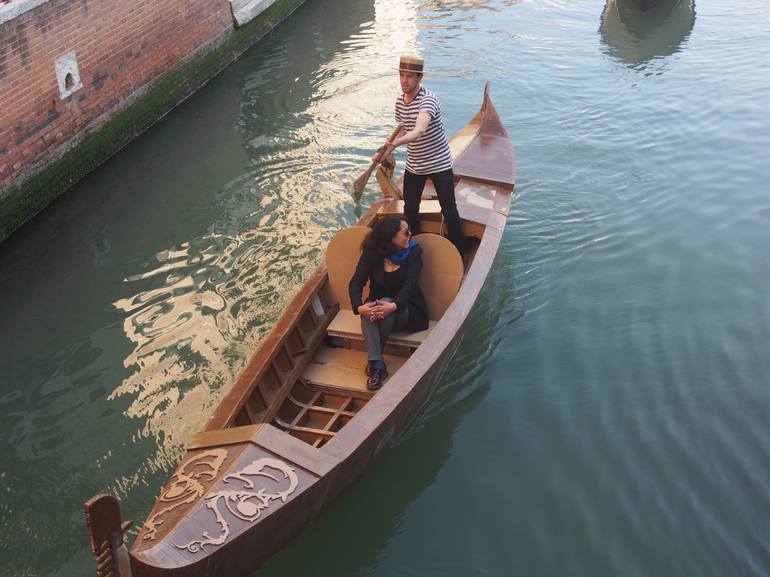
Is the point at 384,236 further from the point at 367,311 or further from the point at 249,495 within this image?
the point at 249,495

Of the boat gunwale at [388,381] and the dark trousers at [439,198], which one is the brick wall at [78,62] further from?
the dark trousers at [439,198]

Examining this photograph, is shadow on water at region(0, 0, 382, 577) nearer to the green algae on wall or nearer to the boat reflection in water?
the green algae on wall

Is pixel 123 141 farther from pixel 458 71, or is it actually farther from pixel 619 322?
pixel 619 322

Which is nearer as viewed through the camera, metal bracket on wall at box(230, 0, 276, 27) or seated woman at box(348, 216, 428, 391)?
seated woman at box(348, 216, 428, 391)

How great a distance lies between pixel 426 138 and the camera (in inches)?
201

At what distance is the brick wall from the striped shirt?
3.73 metres

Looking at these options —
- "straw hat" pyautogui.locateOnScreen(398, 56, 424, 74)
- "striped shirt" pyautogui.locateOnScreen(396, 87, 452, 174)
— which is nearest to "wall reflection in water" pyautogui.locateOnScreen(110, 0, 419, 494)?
"striped shirt" pyautogui.locateOnScreen(396, 87, 452, 174)

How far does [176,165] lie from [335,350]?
13.5 ft

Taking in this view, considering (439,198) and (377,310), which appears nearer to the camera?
(377,310)

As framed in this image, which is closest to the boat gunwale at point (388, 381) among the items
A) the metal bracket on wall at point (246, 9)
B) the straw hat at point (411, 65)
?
the straw hat at point (411, 65)

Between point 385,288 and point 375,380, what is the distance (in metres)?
Result: 0.52

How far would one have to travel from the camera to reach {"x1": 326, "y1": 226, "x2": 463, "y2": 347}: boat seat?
15.6ft

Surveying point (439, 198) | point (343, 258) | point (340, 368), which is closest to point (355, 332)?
point (340, 368)

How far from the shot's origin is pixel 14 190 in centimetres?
707
